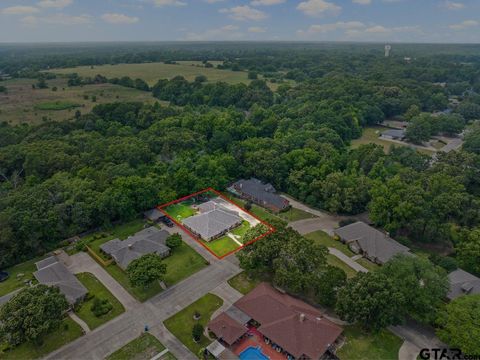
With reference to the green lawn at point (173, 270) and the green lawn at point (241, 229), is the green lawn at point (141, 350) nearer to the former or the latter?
the green lawn at point (173, 270)

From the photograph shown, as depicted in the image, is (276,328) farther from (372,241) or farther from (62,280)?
(62,280)

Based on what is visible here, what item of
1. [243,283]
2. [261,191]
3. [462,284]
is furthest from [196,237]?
[462,284]

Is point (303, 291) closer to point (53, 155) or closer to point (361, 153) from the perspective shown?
point (361, 153)

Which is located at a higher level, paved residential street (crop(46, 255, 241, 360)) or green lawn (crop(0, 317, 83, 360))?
paved residential street (crop(46, 255, 241, 360))

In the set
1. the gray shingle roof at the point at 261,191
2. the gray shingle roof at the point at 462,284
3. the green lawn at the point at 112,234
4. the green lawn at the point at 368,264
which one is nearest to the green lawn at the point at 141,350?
the green lawn at the point at 112,234

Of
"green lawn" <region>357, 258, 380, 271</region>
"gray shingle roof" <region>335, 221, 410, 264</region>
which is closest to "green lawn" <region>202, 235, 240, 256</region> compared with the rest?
"gray shingle roof" <region>335, 221, 410, 264</region>

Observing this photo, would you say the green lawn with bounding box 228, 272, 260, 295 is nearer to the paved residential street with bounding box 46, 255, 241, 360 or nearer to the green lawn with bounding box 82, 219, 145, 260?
the paved residential street with bounding box 46, 255, 241, 360

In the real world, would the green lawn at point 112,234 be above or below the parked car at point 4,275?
above
